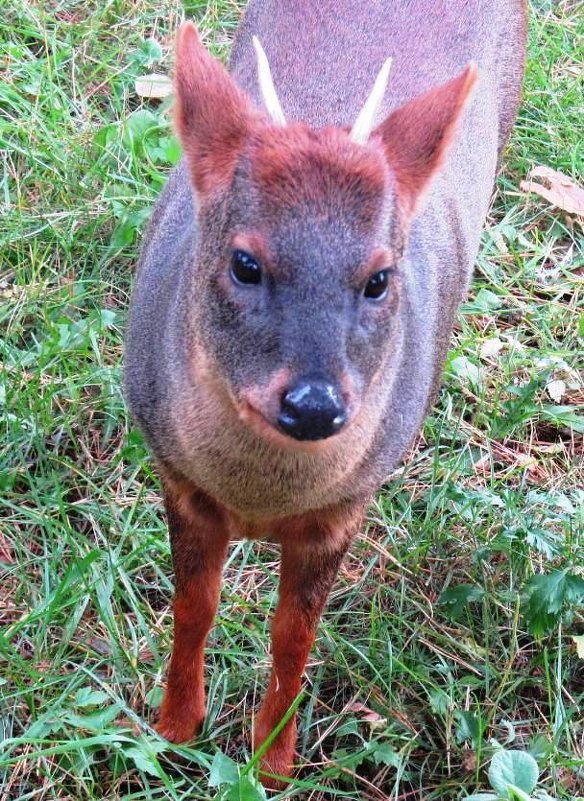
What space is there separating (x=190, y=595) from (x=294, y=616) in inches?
12.3

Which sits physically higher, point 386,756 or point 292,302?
point 292,302

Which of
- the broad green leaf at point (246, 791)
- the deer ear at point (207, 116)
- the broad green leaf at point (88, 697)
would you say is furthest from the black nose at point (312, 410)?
the broad green leaf at point (88, 697)

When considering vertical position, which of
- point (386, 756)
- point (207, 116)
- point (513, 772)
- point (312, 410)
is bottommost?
point (386, 756)

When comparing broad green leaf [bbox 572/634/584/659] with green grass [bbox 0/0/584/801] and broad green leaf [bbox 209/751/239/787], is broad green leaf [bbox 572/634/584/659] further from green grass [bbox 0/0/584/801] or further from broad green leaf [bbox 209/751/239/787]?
broad green leaf [bbox 209/751/239/787]

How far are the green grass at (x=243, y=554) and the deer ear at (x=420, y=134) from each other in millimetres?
1297

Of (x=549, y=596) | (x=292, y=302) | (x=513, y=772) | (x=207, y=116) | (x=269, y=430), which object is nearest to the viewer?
(x=292, y=302)

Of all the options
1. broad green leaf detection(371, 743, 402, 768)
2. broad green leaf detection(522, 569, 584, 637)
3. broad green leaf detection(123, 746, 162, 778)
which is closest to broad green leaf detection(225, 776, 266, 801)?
broad green leaf detection(123, 746, 162, 778)

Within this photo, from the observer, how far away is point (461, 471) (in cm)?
470

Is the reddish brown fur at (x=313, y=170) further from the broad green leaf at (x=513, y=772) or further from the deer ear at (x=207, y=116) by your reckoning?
the broad green leaf at (x=513, y=772)

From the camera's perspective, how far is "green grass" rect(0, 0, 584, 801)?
3775 millimetres

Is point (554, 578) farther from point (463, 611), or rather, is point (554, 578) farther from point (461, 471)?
point (461, 471)

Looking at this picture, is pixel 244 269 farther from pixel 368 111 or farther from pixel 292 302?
pixel 368 111

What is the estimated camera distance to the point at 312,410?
8.66 feet

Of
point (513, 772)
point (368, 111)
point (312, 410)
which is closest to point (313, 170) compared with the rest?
point (368, 111)
